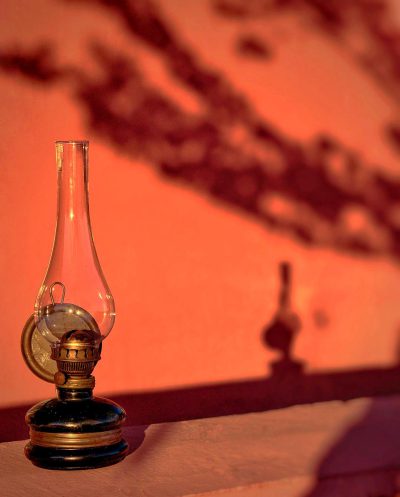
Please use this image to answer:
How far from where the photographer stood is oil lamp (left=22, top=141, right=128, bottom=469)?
7.10ft

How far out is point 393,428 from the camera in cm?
288

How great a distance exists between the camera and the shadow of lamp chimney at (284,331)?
130 inches

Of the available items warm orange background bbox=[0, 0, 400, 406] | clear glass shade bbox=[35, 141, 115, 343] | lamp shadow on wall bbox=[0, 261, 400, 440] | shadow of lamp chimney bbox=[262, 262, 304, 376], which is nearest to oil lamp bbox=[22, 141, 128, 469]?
clear glass shade bbox=[35, 141, 115, 343]

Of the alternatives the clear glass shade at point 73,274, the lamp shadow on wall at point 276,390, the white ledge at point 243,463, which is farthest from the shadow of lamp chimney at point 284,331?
the clear glass shade at point 73,274

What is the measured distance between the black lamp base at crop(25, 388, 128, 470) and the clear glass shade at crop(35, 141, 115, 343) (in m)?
0.15

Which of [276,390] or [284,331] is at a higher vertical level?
[284,331]

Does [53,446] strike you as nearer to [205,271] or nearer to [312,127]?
[205,271]

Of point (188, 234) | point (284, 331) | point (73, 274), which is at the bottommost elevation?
point (284, 331)

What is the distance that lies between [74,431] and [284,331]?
134 cm

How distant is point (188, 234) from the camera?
312 cm

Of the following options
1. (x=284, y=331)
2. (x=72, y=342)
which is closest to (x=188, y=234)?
(x=284, y=331)

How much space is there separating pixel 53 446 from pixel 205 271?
3.64ft

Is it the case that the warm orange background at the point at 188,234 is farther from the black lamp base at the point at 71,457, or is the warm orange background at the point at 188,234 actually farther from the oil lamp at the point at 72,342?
the black lamp base at the point at 71,457

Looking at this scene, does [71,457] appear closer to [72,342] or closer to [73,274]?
[72,342]
